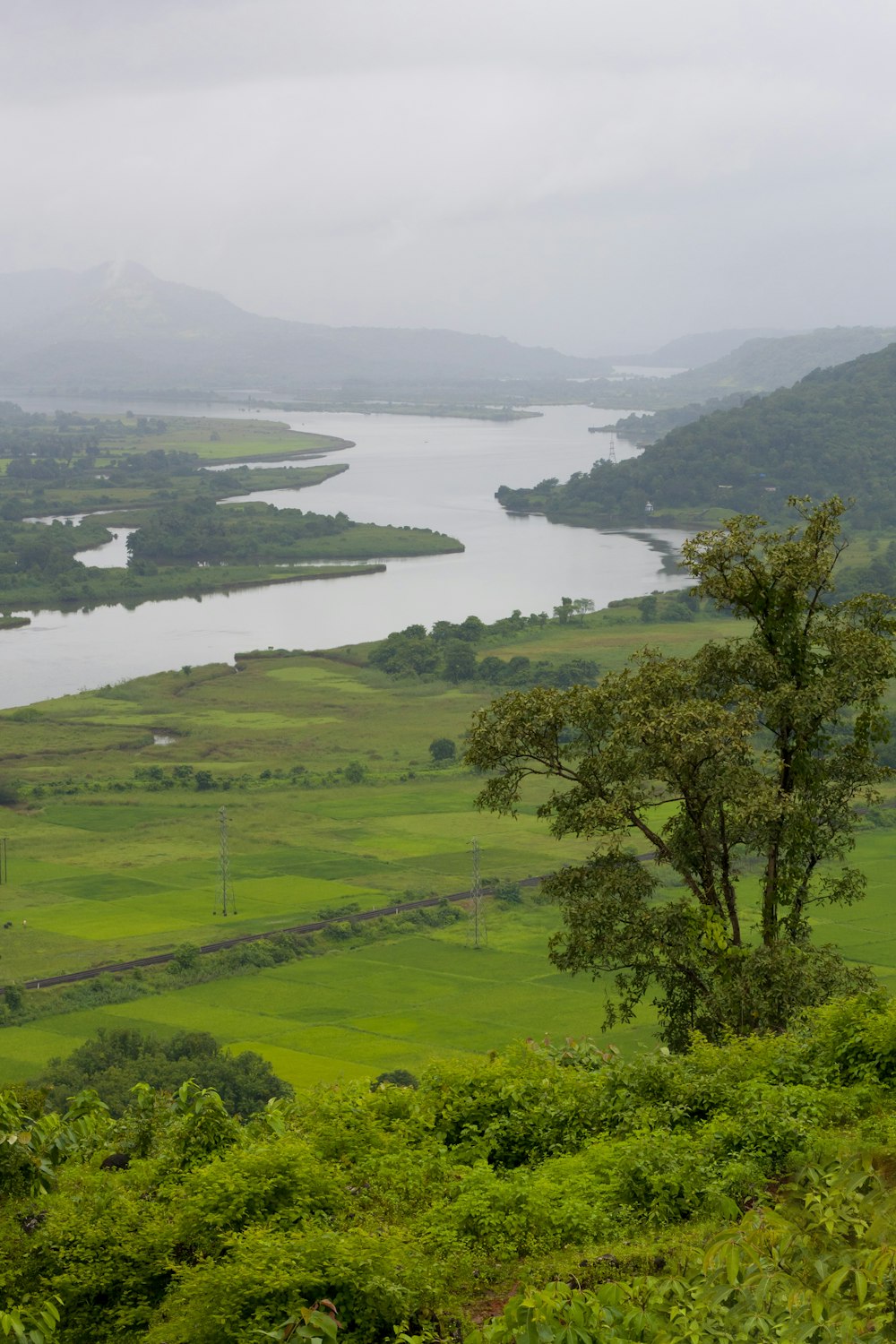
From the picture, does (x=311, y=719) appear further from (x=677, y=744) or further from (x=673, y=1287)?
(x=673, y=1287)

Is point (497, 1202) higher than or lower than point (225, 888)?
higher

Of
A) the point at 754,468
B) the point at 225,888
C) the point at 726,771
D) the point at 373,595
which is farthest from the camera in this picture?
the point at 754,468

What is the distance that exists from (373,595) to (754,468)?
1785 inches

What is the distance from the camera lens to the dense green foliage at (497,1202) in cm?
545

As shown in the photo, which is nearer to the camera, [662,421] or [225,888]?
[225,888]

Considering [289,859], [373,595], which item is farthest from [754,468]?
[289,859]

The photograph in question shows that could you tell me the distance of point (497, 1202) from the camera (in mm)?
7234

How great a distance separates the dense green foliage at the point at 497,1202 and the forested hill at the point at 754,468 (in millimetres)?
98647

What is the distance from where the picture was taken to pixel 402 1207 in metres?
7.33

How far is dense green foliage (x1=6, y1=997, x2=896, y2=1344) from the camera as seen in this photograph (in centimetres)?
545

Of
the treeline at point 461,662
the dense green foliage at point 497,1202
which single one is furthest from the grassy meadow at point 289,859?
the dense green foliage at point 497,1202

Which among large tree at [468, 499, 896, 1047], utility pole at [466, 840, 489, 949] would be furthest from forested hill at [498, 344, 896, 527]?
large tree at [468, 499, 896, 1047]

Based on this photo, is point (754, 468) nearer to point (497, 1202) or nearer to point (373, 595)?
point (373, 595)

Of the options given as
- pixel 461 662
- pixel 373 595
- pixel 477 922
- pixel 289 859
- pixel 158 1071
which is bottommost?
pixel 289 859
